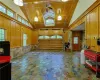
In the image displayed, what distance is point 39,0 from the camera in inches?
343

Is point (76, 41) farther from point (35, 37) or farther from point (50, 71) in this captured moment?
point (50, 71)

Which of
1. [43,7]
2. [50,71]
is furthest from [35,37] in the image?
[50,71]

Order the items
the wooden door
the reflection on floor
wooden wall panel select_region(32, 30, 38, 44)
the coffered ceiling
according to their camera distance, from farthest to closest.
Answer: wooden wall panel select_region(32, 30, 38, 44) < the wooden door < the coffered ceiling < the reflection on floor

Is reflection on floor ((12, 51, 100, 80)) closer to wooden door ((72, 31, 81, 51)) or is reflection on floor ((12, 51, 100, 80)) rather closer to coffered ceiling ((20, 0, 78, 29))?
coffered ceiling ((20, 0, 78, 29))

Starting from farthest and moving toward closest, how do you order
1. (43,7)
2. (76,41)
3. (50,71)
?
1. (76,41)
2. (43,7)
3. (50,71)

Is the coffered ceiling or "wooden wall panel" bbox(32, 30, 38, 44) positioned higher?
the coffered ceiling

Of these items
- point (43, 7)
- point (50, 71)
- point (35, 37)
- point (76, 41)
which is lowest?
point (50, 71)

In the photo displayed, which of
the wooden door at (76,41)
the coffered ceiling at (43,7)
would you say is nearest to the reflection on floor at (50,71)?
the coffered ceiling at (43,7)

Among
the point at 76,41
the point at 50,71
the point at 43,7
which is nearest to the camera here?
the point at 50,71

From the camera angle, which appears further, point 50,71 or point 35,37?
point 35,37

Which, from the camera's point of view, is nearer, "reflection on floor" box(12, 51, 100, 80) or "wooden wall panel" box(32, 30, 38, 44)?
"reflection on floor" box(12, 51, 100, 80)

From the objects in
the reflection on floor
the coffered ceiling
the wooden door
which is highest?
the coffered ceiling

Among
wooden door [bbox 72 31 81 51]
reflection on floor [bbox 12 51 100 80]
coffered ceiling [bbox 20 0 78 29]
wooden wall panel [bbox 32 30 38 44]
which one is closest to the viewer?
reflection on floor [bbox 12 51 100 80]

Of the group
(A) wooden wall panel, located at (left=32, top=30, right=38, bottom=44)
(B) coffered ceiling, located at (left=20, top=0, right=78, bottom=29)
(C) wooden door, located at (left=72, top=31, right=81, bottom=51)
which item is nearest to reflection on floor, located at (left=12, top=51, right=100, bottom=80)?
(B) coffered ceiling, located at (left=20, top=0, right=78, bottom=29)
